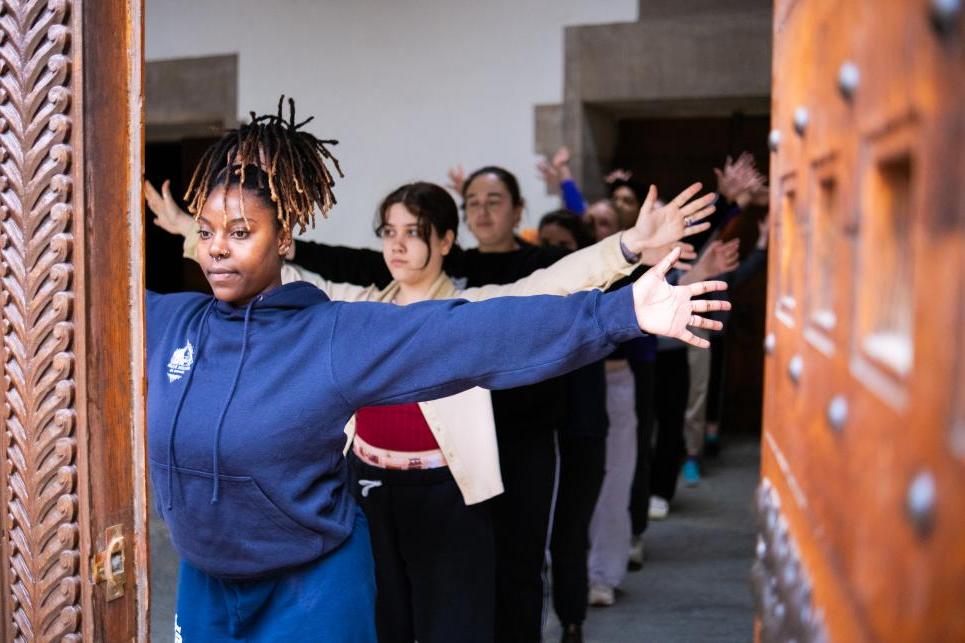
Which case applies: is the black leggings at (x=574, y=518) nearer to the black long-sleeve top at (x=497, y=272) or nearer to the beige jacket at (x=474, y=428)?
the black long-sleeve top at (x=497, y=272)

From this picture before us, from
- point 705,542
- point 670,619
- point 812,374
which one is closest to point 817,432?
point 812,374

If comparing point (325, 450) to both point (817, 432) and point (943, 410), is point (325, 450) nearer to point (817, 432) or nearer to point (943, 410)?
point (817, 432)

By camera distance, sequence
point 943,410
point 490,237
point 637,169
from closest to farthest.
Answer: point 943,410 < point 490,237 < point 637,169

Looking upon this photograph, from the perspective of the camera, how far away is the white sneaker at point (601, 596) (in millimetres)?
3943

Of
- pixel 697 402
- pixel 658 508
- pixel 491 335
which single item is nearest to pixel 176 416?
pixel 491 335

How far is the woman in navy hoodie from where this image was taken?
1.61 m

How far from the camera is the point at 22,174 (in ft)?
4.91

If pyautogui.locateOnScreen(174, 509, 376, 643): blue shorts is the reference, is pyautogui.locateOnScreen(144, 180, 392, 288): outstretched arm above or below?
above

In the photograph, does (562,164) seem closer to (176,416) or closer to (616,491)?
(616,491)

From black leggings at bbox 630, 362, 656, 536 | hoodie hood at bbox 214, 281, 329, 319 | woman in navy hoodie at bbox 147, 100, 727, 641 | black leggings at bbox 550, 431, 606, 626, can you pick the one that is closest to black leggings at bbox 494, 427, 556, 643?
black leggings at bbox 550, 431, 606, 626

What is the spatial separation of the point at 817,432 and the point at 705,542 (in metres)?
4.09

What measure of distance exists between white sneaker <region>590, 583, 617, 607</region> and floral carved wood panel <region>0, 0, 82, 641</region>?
8.78 ft

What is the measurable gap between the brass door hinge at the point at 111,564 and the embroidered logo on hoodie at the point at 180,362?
0.95 feet

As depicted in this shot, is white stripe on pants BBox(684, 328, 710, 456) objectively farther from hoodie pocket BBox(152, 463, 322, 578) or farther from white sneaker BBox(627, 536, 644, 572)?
hoodie pocket BBox(152, 463, 322, 578)
